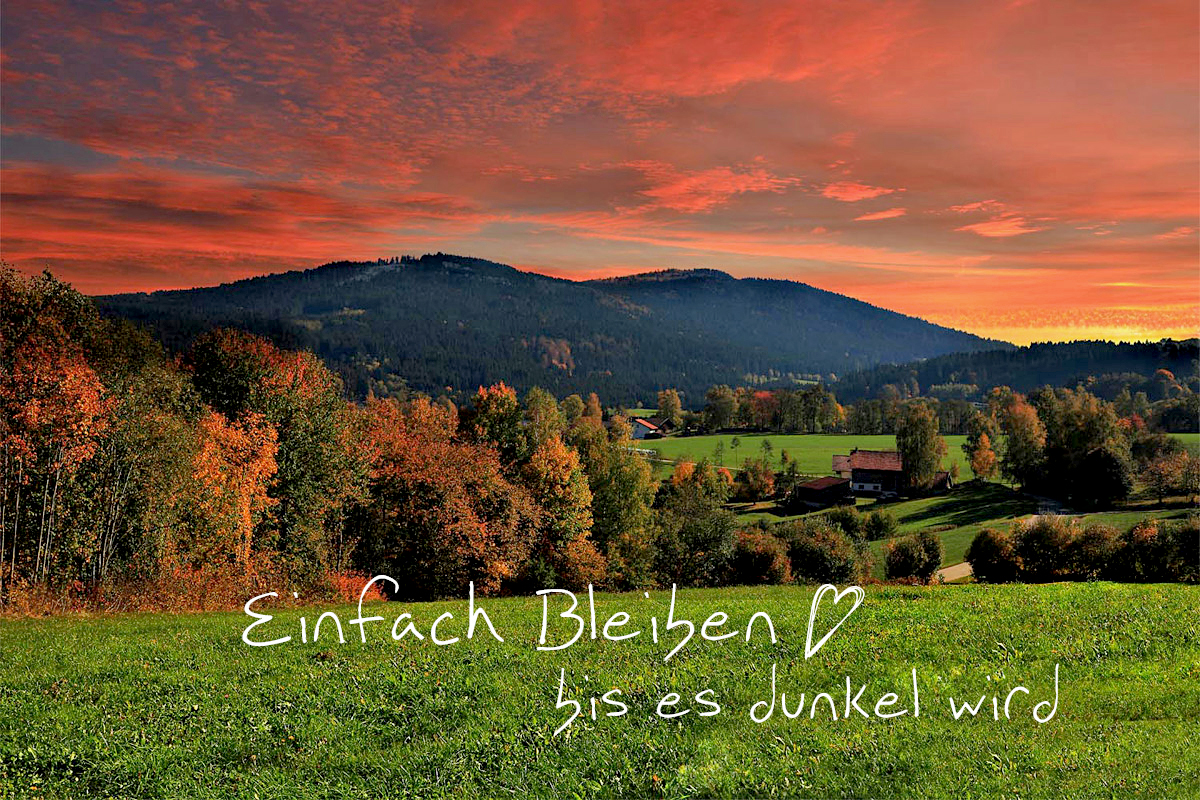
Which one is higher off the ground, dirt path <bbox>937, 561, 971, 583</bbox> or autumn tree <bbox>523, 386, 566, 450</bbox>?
autumn tree <bbox>523, 386, 566, 450</bbox>

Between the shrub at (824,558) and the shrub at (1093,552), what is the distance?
668 inches

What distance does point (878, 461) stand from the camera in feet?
437

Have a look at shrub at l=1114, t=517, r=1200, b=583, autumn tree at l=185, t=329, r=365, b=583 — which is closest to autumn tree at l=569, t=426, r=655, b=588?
autumn tree at l=185, t=329, r=365, b=583

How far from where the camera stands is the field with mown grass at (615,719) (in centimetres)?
1018

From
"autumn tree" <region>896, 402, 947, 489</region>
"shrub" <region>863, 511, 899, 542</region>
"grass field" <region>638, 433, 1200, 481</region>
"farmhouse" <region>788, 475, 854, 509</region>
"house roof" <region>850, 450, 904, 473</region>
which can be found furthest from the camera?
"grass field" <region>638, 433, 1200, 481</region>

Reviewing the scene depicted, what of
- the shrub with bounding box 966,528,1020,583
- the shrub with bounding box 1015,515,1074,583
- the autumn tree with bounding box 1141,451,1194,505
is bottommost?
the shrub with bounding box 966,528,1020,583

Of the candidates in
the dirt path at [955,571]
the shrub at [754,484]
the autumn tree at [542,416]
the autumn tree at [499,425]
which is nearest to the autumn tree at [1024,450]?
the shrub at [754,484]

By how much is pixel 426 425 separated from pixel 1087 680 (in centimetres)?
5553

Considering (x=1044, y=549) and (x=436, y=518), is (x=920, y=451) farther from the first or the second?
(x=436, y=518)

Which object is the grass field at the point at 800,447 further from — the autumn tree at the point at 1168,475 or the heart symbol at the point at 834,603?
the heart symbol at the point at 834,603

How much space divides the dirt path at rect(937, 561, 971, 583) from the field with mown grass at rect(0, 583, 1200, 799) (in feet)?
194

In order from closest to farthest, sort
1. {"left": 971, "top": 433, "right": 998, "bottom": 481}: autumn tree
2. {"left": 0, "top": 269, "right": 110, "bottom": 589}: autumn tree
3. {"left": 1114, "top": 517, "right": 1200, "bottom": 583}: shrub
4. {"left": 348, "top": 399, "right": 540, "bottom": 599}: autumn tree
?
{"left": 0, "top": 269, "right": 110, "bottom": 589}: autumn tree < {"left": 348, "top": 399, "right": 540, "bottom": 599}: autumn tree < {"left": 1114, "top": 517, "right": 1200, "bottom": 583}: shrub < {"left": 971, "top": 433, "right": 998, "bottom": 481}: autumn tree

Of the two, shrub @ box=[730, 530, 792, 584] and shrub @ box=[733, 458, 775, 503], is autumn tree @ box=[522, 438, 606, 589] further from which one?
shrub @ box=[733, 458, 775, 503]

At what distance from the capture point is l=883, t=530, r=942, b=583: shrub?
73625mm
